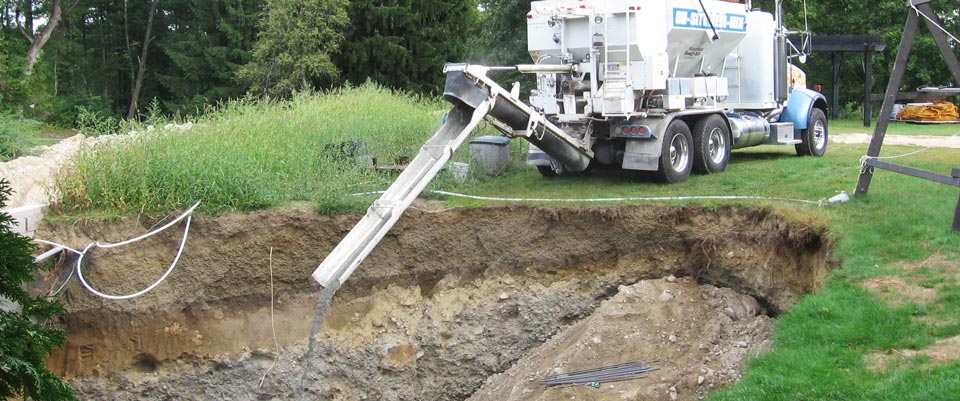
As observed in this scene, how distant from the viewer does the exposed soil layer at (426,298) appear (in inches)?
362

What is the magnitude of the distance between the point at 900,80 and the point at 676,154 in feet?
11.2

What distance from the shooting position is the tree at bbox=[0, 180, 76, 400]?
15.7ft

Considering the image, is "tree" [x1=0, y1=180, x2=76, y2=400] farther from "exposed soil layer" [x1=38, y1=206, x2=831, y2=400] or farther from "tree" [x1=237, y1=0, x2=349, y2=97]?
"tree" [x1=237, y1=0, x2=349, y2=97]

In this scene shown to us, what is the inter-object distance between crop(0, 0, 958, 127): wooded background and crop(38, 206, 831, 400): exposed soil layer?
1606cm

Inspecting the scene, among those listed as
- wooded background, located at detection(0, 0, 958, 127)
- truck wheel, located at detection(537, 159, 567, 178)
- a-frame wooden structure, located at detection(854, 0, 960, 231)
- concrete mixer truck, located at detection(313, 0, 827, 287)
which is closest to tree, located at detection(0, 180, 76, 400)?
concrete mixer truck, located at detection(313, 0, 827, 287)

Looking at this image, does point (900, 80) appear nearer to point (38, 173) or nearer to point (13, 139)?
point (38, 173)

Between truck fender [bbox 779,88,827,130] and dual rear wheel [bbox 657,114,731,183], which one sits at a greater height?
truck fender [bbox 779,88,827,130]

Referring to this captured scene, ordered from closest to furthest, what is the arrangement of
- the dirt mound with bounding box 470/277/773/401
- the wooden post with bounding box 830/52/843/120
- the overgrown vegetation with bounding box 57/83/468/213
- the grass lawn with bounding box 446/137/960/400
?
the grass lawn with bounding box 446/137/960/400 → the dirt mound with bounding box 470/277/773/401 → the overgrown vegetation with bounding box 57/83/468/213 → the wooden post with bounding box 830/52/843/120

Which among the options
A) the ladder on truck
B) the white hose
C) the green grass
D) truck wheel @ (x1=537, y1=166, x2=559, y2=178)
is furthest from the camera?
truck wheel @ (x1=537, y1=166, x2=559, y2=178)

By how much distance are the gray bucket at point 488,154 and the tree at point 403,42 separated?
15.8 meters

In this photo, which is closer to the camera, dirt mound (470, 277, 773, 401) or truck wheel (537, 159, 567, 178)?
dirt mound (470, 277, 773, 401)

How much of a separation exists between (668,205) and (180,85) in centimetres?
2784

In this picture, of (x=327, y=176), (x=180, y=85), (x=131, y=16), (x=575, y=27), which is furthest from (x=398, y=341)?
(x=131, y=16)

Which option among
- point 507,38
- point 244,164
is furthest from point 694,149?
point 507,38
